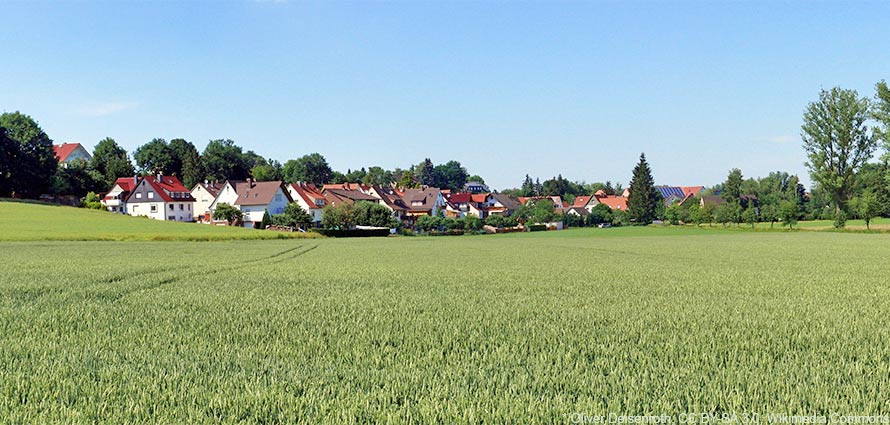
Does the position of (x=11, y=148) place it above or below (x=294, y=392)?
above

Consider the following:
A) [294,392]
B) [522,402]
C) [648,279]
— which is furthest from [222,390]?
[648,279]

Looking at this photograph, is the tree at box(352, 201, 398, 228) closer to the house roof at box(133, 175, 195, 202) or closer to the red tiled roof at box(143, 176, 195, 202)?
the red tiled roof at box(143, 176, 195, 202)

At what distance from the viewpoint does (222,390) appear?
582cm

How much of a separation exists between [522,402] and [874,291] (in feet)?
41.6

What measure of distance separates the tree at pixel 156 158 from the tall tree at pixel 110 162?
14.7 ft

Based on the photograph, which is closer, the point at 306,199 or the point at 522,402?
the point at 522,402

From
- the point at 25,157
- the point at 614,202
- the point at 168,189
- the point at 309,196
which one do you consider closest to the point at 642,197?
the point at 614,202

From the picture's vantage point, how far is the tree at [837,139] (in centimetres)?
7944

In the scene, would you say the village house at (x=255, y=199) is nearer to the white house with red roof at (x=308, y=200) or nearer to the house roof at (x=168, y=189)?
the white house with red roof at (x=308, y=200)

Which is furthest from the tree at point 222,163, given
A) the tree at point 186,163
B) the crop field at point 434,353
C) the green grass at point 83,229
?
the crop field at point 434,353

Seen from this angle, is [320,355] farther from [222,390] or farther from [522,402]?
[522,402]

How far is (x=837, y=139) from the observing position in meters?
80.1

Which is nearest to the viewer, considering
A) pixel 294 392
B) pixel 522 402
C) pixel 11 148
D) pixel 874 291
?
pixel 522 402

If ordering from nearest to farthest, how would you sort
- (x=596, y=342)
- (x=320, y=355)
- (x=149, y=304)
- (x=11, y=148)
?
(x=320, y=355), (x=596, y=342), (x=149, y=304), (x=11, y=148)
